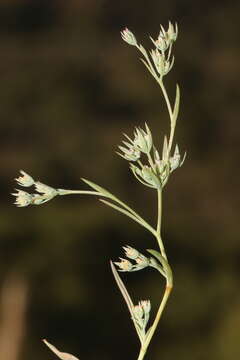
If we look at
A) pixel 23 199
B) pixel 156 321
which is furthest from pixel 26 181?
pixel 156 321

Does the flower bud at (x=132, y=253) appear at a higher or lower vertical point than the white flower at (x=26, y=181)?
lower

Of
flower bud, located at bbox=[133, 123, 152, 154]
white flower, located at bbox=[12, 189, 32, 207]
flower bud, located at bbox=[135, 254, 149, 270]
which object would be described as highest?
flower bud, located at bbox=[133, 123, 152, 154]

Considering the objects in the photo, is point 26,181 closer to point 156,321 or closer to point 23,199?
point 23,199

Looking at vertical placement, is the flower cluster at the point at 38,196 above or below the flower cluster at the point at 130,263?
above

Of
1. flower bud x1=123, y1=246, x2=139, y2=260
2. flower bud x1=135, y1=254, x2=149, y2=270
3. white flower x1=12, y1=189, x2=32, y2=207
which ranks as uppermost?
white flower x1=12, y1=189, x2=32, y2=207

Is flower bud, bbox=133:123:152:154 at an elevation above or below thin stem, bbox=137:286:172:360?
above

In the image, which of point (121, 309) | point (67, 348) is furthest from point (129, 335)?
point (67, 348)

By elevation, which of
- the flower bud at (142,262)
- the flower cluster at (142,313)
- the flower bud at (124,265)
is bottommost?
the flower cluster at (142,313)

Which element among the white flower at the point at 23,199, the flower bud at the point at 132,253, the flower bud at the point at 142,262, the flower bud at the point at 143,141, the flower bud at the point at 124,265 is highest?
the flower bud at the point at 143,141

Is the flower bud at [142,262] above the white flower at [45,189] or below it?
below
